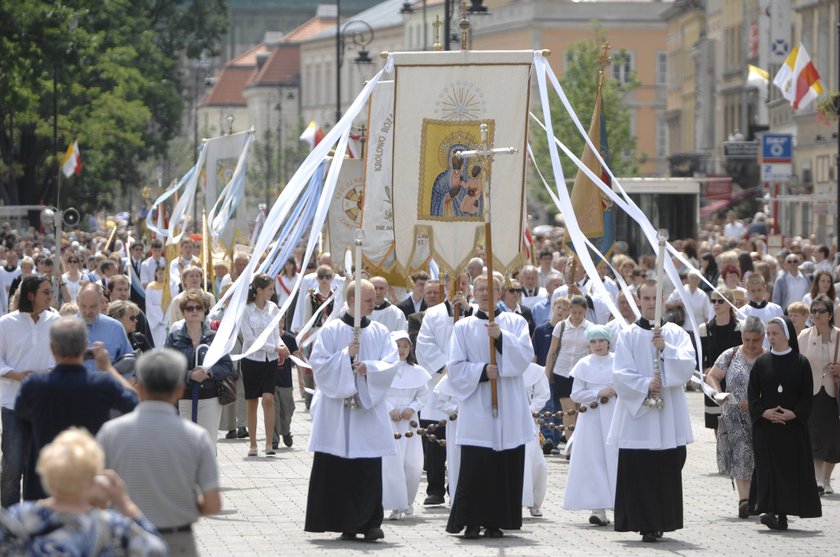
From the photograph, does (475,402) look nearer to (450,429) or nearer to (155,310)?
(450,429)

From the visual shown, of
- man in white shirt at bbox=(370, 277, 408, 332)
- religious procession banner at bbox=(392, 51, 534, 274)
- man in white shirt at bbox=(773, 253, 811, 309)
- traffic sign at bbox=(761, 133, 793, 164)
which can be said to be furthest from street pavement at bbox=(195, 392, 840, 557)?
traffic sign at bbox=(761, 133, 793, 164)

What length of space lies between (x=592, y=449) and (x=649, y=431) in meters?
0.99

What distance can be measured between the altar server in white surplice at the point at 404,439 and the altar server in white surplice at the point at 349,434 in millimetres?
854

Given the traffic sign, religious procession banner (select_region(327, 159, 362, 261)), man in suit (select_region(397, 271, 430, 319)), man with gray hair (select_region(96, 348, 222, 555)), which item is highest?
the traffic sign

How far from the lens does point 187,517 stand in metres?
8.20

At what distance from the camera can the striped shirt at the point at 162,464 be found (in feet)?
26.7

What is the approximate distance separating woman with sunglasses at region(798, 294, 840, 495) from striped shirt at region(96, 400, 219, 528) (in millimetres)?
8620

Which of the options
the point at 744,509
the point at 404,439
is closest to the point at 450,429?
the point at 404,439

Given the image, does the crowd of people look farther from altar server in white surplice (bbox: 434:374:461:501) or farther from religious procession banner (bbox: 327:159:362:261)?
religious procession banner (bbox: 327:159:362:261)

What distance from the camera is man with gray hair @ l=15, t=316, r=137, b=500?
9.25 m

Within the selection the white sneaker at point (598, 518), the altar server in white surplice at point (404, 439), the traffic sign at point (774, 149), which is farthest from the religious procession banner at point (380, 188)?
the traffic sign at point (774, 149)

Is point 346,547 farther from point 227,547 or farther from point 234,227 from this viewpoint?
point 234,227

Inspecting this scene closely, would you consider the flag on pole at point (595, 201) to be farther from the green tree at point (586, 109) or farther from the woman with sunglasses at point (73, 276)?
the green tree at point (586, 109)

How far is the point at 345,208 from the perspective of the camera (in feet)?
75.2
